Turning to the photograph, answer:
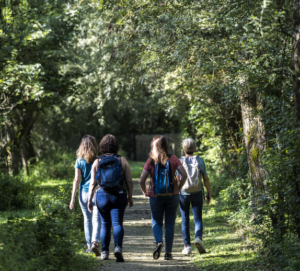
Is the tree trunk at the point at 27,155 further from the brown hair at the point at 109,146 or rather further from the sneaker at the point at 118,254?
the sneaker at the point at 118,254

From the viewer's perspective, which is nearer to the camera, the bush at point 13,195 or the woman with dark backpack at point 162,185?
the woman with dark backpack at point 162,185

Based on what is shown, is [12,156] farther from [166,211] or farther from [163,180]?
[163,180]

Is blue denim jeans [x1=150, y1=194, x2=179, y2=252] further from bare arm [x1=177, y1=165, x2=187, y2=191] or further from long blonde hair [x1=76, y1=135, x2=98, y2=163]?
long blonde hair [x1=76, y1=135, x2=98, y2=163]

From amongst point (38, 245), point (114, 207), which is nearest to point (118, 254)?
point (114, 207)

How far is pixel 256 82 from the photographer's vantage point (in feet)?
20.7

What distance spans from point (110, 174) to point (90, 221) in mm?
1251

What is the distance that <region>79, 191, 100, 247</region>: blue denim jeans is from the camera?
6754mm

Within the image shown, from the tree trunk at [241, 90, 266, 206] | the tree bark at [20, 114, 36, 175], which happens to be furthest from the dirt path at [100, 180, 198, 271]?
the tree bark at [20, 114, 36, 175]

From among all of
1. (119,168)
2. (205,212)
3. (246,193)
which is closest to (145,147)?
(205,212)

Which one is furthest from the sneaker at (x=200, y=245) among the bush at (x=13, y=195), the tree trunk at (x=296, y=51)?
the bush at (x=13, y=195)

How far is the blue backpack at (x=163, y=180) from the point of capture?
6.31 m

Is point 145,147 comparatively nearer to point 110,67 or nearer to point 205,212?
point 110,67

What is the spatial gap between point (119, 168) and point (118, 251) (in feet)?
4.13

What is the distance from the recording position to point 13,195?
1134 cm
